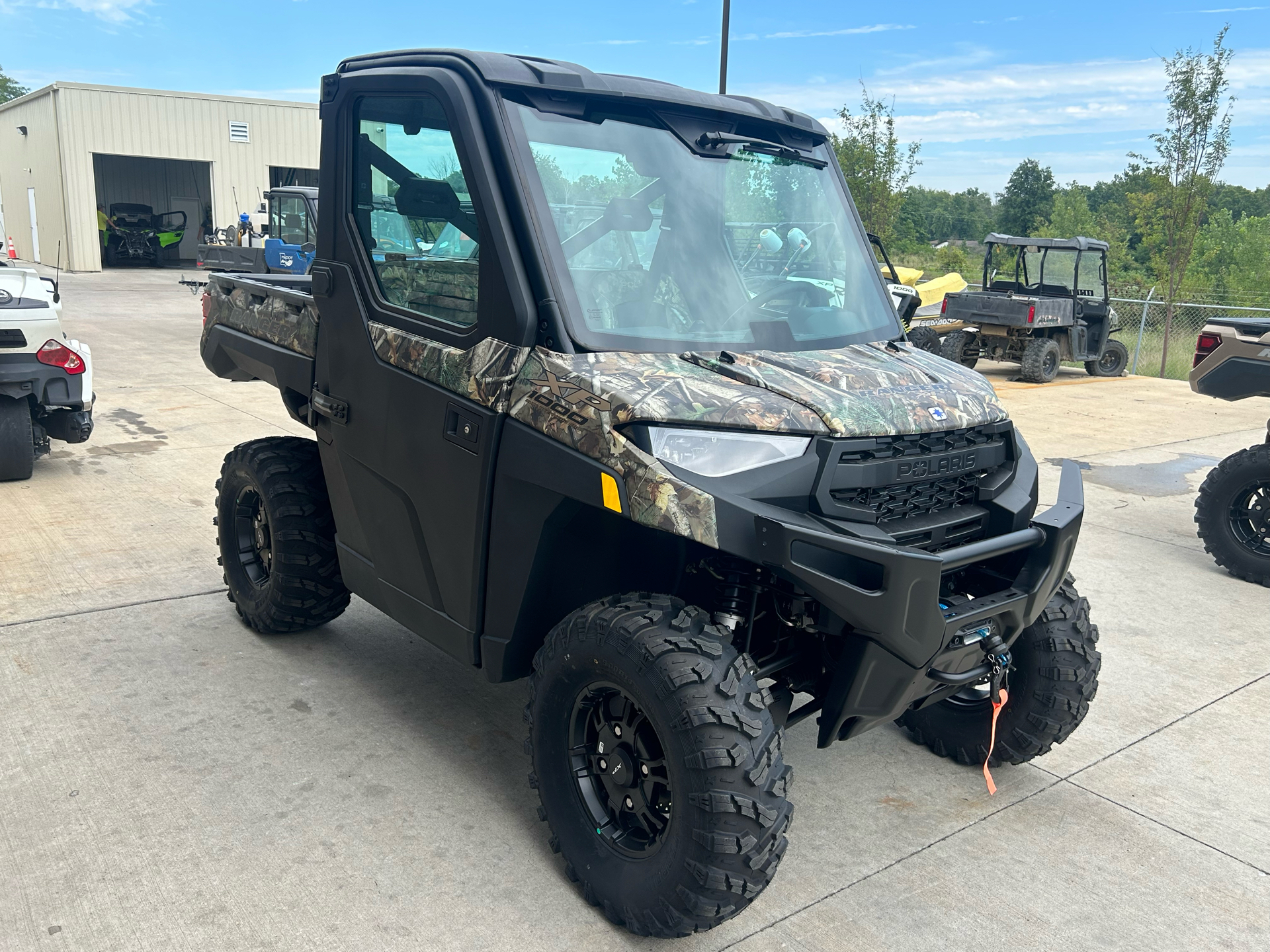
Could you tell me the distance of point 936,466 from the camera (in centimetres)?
287

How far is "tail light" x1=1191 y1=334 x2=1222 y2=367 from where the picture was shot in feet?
21.2

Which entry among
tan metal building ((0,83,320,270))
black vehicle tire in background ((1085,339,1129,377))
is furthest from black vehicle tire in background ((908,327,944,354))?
tan metal building ((0,83,320,270))

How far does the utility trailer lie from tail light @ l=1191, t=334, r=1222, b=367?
28.6ft

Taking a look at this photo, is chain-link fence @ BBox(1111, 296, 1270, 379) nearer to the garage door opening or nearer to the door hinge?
the door hinge

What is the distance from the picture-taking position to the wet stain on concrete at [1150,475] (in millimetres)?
8383

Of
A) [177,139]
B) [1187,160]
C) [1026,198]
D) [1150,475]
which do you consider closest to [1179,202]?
[1187,160]

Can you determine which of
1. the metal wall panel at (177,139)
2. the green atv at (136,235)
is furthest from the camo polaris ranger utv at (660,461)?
the green atv at (136,235)

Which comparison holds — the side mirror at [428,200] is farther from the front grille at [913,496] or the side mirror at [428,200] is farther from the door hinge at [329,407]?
the front grille at [913,496]

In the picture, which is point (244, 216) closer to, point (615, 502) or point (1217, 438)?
point (1217, 438)

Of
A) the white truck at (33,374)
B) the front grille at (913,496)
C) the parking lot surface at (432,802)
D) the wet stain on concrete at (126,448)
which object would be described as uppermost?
the front grille at (913,496)

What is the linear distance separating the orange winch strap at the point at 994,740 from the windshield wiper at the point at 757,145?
1.84 metres

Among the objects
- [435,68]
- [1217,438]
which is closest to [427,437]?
[435,68]

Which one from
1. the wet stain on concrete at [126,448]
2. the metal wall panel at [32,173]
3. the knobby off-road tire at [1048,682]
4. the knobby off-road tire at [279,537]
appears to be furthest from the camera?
the metal wall panel at [32,173]

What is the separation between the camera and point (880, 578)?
8.18ft
